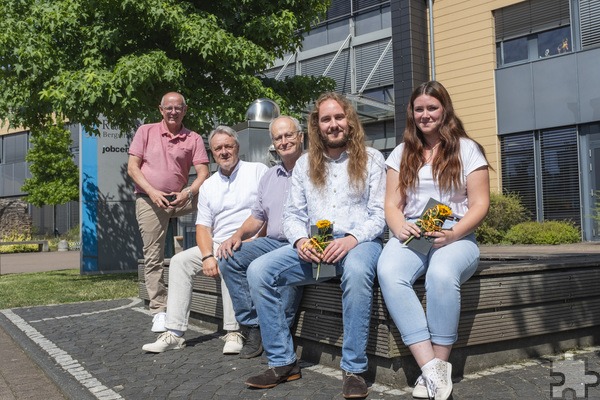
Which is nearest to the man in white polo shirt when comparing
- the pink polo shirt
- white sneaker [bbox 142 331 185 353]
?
white sneaker [bbox 142 331 185 353]

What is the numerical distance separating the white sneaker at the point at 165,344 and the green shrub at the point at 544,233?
38.5 feet

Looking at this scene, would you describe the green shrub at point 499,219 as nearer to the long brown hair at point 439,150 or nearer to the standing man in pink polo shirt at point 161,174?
the standing man in pink polo shirt at point 161,174

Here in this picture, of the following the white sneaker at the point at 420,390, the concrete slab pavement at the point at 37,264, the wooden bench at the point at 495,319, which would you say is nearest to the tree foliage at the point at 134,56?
the wooden bench at the point at 495,319

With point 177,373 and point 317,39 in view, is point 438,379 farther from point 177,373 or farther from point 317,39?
point 317,39

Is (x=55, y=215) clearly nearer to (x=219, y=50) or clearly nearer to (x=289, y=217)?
(x=219, y=50)

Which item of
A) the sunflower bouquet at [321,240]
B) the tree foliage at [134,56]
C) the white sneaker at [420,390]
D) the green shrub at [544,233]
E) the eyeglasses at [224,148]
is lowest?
the white sneaker at [420,390]

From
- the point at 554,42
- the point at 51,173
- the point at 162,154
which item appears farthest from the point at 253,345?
the point at 51,173

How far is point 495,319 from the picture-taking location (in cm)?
402

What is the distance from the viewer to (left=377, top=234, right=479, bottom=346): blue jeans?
3494mm

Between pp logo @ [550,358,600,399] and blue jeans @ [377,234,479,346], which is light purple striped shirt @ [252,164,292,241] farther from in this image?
pp logo @ [550,358,600,399]

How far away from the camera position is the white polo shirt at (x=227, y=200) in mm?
5137

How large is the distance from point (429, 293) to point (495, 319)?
724 millimetres

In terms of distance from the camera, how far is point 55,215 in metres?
39.6

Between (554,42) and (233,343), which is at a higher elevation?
(554,42)
